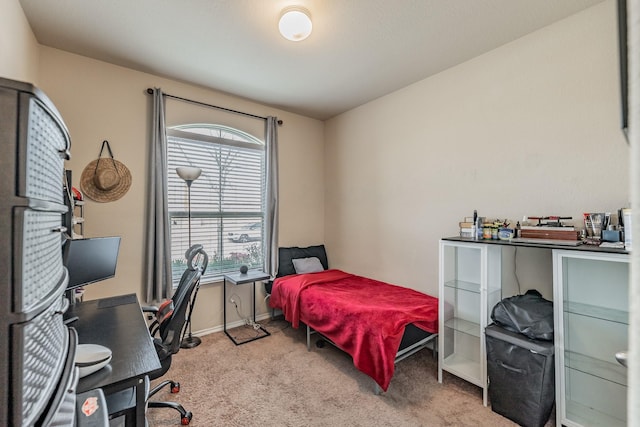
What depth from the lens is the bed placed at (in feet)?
7.20

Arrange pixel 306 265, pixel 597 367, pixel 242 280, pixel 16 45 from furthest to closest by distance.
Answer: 1. pixel 306 265
2. pixel 242 280
3. pixel 16 45
4. pixel 597 367

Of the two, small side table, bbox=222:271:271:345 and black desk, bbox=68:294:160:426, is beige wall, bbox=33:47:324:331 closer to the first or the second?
small side table, bbox=222:271:271:345

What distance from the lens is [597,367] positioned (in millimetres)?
1783

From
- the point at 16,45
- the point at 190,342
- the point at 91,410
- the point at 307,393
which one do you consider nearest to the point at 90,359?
the point at 91,410

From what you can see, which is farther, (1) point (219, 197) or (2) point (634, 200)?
(1) point (219, 197)

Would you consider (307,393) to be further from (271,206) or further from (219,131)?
(219,131)

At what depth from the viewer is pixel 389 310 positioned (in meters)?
2.38

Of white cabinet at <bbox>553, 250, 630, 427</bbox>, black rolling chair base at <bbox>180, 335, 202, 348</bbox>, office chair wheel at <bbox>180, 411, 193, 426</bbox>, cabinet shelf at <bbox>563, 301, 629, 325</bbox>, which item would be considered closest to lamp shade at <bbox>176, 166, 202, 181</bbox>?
black rolling chair base at <bbox>180, 335, 202, 348</bbox>

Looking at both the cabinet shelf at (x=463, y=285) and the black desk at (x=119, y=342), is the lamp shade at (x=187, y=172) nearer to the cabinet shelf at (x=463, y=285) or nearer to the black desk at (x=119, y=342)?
the black desk at (x=119, y=342)

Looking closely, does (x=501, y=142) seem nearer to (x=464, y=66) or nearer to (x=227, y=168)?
(x=464, y=66)

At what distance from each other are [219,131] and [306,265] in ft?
6.44

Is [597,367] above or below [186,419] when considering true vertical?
above

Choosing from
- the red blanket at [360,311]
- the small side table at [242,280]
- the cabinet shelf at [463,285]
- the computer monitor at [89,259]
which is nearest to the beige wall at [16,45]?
the computer monitor at [89,259]

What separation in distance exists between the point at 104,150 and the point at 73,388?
96.3 inches
